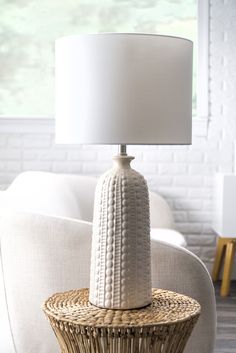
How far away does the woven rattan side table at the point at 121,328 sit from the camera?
1.80m

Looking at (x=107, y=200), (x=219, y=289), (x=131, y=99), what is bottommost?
(x=219, y=289)

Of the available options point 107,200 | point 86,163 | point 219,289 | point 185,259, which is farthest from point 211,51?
point 107,200

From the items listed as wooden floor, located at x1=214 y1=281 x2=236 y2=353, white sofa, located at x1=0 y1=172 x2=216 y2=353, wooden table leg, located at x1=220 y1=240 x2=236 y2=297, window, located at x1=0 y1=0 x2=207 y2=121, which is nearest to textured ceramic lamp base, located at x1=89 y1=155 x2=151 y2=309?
white sofa, located at x1=0 y1=172 x2=216 y2=353

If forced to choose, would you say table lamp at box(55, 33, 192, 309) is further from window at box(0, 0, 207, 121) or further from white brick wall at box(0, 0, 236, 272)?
window at box(0, 0, 207, 121)

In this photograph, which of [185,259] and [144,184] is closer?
[144,184]

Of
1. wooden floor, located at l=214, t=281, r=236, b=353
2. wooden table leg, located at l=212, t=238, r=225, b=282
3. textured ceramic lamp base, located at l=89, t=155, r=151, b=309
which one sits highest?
textured ceramic lamp base, located at l=89, t=155, r=151, b=309

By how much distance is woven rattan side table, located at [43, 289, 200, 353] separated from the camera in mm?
1800

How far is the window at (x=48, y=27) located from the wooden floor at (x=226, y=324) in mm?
1394

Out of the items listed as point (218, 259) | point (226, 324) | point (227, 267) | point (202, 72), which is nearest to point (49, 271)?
point (226, 324)

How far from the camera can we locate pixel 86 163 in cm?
447

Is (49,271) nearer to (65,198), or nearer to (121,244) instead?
(121,244)

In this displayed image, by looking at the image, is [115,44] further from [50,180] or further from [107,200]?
[50,180]

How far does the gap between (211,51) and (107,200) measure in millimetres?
2733

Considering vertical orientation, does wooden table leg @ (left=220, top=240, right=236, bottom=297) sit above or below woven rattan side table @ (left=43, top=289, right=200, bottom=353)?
below
